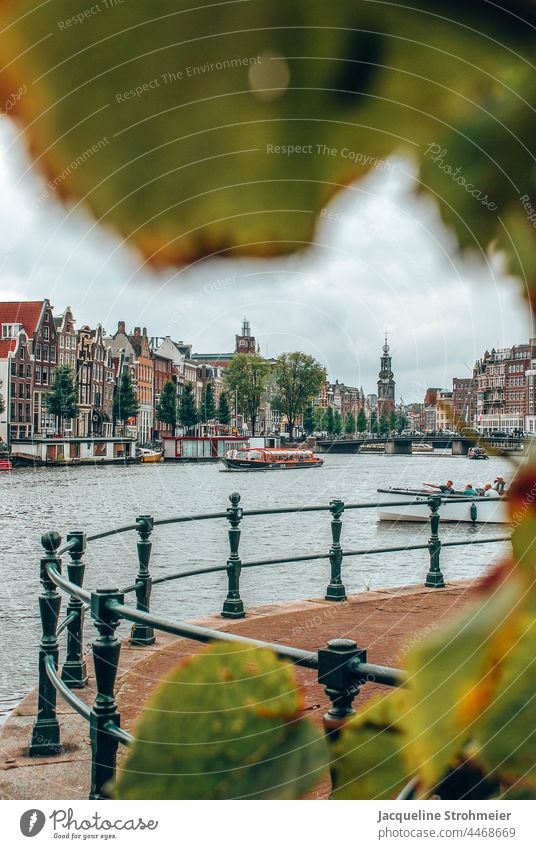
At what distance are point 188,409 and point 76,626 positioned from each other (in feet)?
9.07

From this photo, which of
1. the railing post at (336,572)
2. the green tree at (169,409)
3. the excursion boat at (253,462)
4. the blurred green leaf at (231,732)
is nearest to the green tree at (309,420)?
the green tree at (169,409)

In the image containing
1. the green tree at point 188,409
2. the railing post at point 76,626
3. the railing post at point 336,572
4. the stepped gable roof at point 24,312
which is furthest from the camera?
the railing post at point 336,572

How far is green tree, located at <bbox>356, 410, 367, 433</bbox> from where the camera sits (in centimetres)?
103

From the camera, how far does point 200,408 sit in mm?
1550

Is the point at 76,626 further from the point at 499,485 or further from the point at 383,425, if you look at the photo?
the point at 499,485

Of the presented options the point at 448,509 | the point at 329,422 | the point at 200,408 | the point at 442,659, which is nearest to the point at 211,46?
the point at 442,659

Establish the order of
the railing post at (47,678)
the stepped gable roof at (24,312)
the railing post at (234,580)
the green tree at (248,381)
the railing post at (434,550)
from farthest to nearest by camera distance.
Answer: the railing post at (434,550)
the railing post at (234,580)
the railing post at (47,678)
the green tree at (248,381)
the stepped gable roof at (24,312)

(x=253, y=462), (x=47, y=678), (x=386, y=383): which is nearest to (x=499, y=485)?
(x=386, y=383)

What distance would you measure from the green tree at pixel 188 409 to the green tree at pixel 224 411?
7 cm

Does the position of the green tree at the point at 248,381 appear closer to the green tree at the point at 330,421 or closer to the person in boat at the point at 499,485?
the green tree at the point at 330,421

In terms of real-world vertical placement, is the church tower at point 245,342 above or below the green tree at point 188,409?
above

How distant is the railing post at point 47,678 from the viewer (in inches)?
127

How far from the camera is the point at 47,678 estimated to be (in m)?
3.36

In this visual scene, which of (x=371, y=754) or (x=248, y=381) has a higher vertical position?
(x=248, y=381)
